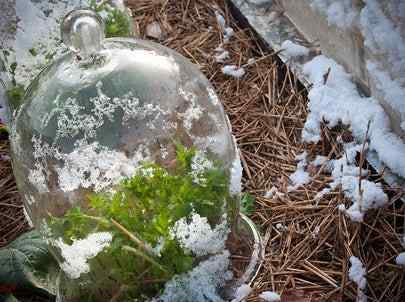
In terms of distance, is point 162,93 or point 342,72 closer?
point 162,93

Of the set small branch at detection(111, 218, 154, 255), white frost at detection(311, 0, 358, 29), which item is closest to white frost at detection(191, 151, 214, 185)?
small branch at detection(111, 218, 154, 255)

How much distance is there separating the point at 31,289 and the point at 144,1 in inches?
68.0

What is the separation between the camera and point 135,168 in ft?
6.36

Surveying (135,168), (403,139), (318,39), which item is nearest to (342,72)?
(318,39)

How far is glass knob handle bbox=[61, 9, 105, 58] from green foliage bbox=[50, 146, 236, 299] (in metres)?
0.37

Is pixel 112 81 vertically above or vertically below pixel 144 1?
→ above

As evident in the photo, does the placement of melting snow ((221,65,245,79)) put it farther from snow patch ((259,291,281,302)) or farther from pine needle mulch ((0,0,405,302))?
snow patch ((259,291,281,302))

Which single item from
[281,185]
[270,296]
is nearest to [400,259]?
[270,296]

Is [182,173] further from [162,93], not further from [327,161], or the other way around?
[327,161]

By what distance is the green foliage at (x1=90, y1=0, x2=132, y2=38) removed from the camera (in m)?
2.70

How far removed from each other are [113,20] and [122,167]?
0.98 meters

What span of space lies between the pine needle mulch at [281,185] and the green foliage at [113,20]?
43 centimetres

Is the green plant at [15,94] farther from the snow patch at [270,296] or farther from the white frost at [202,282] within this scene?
the snow patch at [270,296]

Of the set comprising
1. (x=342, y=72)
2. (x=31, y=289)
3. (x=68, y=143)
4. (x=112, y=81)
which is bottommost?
(x=31, y=289)
